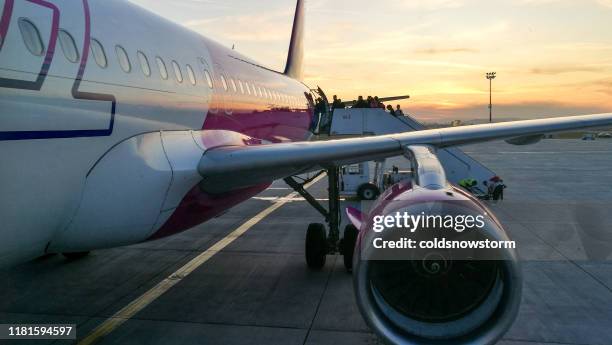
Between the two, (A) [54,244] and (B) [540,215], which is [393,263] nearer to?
(A) [54,244]

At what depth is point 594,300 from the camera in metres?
7.48

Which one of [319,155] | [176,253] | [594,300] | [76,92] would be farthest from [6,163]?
[594,300]

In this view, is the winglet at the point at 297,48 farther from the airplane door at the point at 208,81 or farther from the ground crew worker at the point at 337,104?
the airplane door at the point at 208,81

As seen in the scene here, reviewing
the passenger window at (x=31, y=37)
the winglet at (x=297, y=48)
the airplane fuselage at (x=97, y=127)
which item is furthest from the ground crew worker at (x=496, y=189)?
the passenger window at (x=31, y=37)

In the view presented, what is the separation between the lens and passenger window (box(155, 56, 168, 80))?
613 cm

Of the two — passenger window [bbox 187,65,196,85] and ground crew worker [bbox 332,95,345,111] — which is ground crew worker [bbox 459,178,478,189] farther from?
passenger window [bbox 187,65,196,85]

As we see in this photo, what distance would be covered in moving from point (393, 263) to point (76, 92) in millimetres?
3203

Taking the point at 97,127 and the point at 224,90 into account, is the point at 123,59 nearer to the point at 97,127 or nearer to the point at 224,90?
the point at 97,127

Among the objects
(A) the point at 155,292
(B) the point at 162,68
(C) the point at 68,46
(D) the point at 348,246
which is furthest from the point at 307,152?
(A) the point at 155,292

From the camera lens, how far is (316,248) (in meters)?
9.24

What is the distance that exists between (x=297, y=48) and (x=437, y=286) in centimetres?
1569

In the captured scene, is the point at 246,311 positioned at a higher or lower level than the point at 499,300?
lower

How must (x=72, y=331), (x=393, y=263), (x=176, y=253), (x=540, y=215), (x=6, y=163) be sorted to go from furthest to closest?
1. (x=540, y=215)
2. (x=176, y=253)
3. (x=72, y=331)
4. (x=393, y=263)
5. (x=6, y=163)

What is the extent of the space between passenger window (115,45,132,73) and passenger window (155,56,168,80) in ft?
2.18
